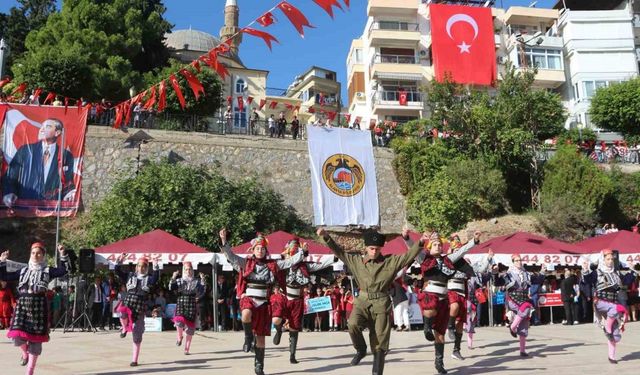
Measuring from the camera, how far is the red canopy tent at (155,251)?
1652cm

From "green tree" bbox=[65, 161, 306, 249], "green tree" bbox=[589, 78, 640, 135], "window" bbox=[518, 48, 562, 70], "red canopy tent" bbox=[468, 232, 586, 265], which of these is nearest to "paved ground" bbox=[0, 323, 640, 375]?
"red canopy tent" bbox=[468, 232, 586, 265]

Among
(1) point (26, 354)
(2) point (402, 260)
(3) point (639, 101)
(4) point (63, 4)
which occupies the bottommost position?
(1) point (26, 354)

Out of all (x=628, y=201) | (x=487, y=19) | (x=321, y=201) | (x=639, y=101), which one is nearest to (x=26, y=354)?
(x=321, y=201)

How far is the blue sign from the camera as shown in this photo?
1745cm

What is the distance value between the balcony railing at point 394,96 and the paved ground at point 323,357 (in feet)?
104

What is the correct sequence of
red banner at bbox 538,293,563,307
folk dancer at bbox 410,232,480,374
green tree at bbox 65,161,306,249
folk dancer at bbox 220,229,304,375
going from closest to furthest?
folk dancer at bbox 220,229,304,375, folk dancer at bbox 410,232,480,374, red banner at bbox 538,293,563,307, green tree at bbox 65,161,306,249

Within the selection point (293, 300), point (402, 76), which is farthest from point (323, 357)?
point (402, 76)

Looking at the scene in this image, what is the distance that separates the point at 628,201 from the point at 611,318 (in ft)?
78.4

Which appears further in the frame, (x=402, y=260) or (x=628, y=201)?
(x=628, y=201)

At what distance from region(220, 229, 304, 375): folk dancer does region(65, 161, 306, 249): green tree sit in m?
15.3

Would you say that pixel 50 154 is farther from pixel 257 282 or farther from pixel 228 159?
pixel 257 282

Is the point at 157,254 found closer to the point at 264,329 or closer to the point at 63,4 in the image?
the point at 264,329

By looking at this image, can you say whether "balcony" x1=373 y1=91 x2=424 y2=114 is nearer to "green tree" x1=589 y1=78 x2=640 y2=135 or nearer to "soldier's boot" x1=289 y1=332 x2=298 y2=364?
"green tree" x1=589 y1=78 x2=640 y2=135

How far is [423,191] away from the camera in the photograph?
29422mm
